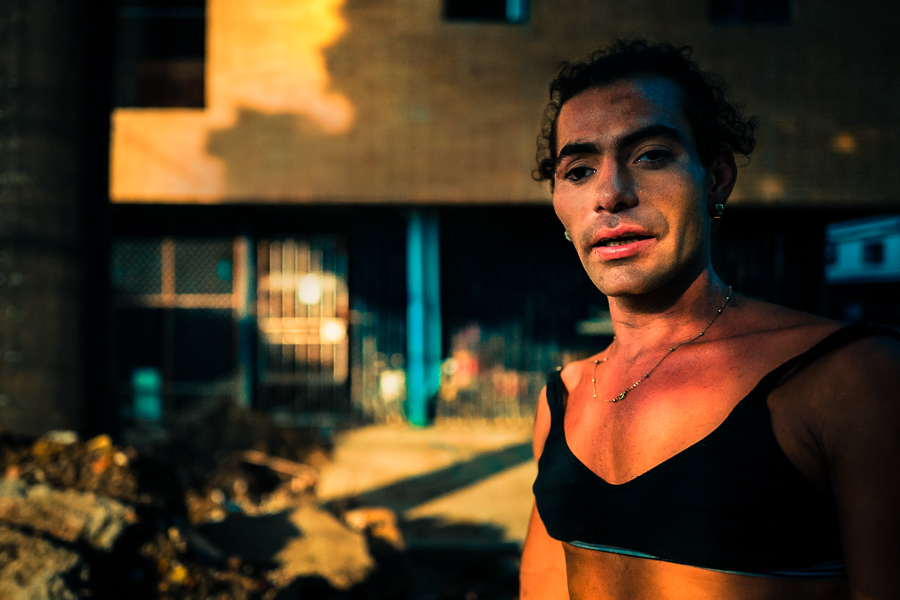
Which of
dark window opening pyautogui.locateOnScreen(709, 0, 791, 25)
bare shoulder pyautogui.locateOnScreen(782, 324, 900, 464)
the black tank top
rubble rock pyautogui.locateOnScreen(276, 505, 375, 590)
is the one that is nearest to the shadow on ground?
rubble rock pyautogui.locateOnScreen(276, 505, 375, 590)

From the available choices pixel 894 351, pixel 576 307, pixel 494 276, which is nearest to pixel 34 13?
pixel 894 351

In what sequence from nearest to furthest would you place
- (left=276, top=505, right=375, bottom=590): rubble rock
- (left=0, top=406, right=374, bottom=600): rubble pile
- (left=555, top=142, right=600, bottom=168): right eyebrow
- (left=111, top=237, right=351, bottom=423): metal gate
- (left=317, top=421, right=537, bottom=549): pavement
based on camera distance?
(left=555, top=142, right=600, bottom=168): right eyebrow
(left=0, top=406, right=374, bottom=600): rubble pile
(left=276, top=505, right=375, bottom=590): rubble rock
(left=317, top=421, right=537, bottom=549): pavement
(left=111, top=237, right=351, bottom=423): metal gate

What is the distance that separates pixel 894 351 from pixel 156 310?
9326 mm

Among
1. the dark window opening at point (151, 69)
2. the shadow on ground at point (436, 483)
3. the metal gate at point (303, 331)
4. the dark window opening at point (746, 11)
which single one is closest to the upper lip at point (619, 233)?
the shadow on ground at point (436, 483)

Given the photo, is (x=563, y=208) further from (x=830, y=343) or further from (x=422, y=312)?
(x=422, y=312)

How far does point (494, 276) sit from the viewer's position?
28.8ft

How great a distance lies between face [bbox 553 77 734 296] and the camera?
48.7 inches

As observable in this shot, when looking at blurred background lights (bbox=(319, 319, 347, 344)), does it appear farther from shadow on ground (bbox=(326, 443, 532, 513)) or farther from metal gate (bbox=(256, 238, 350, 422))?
shadow on ground (bbox=(326, 443, 532, 513))

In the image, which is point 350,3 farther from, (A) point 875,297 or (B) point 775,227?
(A) point 875,297

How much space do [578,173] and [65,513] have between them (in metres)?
2.69

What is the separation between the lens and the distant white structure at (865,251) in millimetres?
21219

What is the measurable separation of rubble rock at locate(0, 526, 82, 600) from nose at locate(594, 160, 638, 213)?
94.6 inches

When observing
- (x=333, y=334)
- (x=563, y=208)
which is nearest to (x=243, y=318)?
(x=333, y=334)

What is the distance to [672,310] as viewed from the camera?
4.42ft
